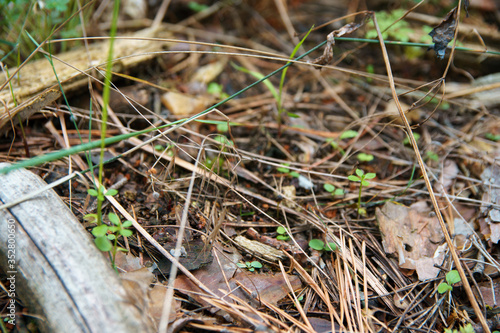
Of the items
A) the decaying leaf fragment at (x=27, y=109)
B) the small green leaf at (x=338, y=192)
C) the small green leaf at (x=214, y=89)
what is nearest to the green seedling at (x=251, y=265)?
the small green leaf at (x=338, y=192)

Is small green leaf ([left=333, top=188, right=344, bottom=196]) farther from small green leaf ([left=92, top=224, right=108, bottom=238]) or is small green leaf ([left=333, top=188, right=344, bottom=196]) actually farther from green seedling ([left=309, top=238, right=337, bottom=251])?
small green leaf ([left=92, top=224, right=108, bottom=238])

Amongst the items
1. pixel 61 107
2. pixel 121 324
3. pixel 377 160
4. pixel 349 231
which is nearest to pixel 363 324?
pixel 349 231

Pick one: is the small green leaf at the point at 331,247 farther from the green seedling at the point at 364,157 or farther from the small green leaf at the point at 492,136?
the small green leaf at the point at 492,136

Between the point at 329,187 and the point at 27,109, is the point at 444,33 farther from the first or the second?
the point at 27,109

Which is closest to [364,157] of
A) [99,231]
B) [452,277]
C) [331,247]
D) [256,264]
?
[331,247]

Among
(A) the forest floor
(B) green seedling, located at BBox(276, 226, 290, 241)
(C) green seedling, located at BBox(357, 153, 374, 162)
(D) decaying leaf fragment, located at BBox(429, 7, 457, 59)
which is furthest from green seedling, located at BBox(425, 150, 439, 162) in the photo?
(B) green seedling, located at BBox(276, 226, 290, 241)
